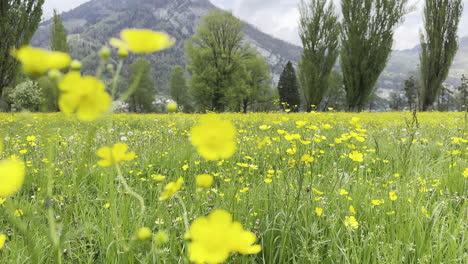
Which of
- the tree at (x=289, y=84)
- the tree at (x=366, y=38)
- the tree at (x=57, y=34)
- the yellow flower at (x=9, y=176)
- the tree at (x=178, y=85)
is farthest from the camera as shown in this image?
the tree at (x=178, y=85)

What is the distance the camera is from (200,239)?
33 centimetres

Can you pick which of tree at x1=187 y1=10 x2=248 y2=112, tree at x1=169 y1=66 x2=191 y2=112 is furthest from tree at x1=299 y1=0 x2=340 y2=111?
tree at x1=169 y1=66 x2=191 y2=112

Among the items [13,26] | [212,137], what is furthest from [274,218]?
[13,26]

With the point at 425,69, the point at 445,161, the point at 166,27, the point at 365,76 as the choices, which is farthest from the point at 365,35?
the point at 166,27

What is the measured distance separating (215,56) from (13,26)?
13.9 meters

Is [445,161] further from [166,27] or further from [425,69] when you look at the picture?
[166,27]

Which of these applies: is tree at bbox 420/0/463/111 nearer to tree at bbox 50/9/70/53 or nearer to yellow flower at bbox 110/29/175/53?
yellow flower at bbox 110/29/175/53

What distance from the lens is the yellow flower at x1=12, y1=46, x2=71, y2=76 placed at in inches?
14.0

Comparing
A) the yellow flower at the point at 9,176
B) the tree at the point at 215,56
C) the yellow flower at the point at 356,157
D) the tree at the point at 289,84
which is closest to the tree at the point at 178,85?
the tree at the point at 289,84

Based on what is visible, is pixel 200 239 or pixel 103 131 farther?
pixel 103 131

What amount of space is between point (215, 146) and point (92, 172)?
225cm

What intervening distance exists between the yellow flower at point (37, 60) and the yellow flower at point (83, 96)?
23 mm

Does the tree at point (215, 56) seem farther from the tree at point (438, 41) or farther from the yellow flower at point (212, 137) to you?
the yellow flower at point (212, 137)

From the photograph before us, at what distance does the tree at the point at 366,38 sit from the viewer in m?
14.2
